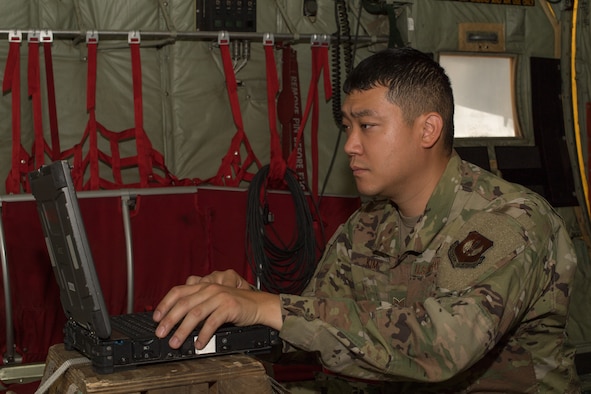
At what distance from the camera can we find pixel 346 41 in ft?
16.3

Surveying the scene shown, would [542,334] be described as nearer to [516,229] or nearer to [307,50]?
[516,229]

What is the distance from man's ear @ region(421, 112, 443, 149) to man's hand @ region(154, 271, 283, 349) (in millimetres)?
847

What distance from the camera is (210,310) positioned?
1831 mm

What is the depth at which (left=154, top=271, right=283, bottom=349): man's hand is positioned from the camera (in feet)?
5.91

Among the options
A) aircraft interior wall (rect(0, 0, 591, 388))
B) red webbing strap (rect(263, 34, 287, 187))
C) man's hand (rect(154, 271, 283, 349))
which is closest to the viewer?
man's hand (rect(154, 271, 283, 349))

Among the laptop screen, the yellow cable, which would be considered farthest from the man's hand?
the yellow cable

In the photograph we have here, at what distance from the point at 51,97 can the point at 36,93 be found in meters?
0.08

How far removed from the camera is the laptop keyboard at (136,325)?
1816 millimetres

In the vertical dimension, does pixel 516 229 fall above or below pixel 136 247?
above

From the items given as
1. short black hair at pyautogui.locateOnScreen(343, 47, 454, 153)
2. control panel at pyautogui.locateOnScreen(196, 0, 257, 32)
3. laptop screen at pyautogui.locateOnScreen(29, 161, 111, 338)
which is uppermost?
control panel at pyautogui.locateOnScreen(196, 0, 257, 32)

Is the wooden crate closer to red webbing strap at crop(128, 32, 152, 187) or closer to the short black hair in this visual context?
the short black hair

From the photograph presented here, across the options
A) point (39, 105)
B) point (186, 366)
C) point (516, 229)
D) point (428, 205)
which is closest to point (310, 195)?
point (39, 105)

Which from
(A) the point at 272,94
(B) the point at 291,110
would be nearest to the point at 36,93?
(A) the point at 272,94

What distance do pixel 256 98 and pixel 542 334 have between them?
2.87m
